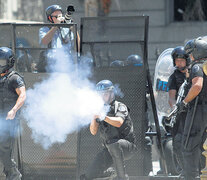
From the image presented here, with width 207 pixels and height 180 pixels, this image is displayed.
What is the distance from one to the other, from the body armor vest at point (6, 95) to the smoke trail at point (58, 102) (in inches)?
16.3

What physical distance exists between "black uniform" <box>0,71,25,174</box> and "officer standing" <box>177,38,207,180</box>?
2.00 m

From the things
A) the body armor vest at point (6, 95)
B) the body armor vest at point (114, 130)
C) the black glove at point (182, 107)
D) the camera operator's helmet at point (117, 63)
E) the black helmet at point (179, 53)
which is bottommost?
the body armor vest at point (114, 130)

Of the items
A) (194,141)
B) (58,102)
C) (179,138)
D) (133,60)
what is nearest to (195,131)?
(194,141)

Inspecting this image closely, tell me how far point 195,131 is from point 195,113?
206mm

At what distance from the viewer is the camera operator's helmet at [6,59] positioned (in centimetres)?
695

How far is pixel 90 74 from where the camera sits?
735 centimetres

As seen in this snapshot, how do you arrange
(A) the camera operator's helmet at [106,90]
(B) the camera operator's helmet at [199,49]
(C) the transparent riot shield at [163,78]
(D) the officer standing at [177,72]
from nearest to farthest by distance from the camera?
(A) the camera operator's helmet at [106,90] → (B) the camera operator's helmet at [199,49] → (D) the officer standing at [177,72] → (C) the transparent riot shield at [163,78]

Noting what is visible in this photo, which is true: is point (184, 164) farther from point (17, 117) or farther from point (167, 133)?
point (17, 117)

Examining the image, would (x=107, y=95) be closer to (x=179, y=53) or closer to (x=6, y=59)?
(x=6, y=59)

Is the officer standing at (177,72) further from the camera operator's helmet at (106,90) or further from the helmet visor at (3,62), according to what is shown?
the helmet visor at (3,62)

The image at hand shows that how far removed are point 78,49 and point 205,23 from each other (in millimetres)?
9350

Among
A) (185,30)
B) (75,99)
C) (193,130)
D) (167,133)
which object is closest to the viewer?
(193,130)

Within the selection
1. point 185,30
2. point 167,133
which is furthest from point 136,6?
point 167,133

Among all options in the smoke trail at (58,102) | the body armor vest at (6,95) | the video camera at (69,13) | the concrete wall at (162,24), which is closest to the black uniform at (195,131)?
the smoke trail at (58,102)
